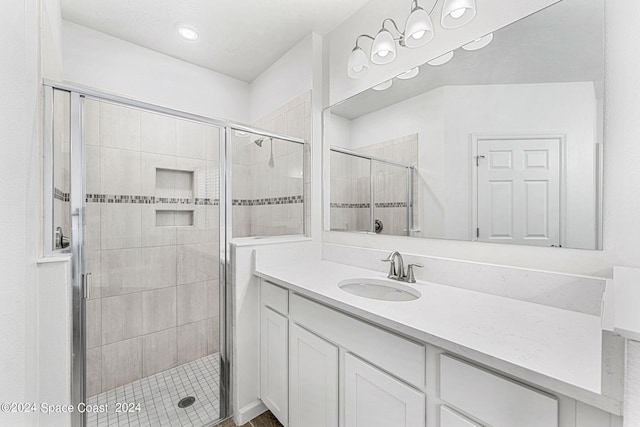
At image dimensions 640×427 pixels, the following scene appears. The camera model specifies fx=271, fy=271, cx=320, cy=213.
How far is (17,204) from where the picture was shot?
84 cm

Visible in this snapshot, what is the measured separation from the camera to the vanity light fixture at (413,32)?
1.19 metres

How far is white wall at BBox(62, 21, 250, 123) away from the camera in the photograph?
6.17 feet

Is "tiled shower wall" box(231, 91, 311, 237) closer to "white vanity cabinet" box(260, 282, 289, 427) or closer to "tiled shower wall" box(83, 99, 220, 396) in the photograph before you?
"tiled shower wall" box(83, 99, 220, 396)

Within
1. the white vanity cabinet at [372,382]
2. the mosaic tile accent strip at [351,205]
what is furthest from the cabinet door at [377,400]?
the mosaic tile accent strip at [351,205]

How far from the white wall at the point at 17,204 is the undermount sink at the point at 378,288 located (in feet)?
3.84

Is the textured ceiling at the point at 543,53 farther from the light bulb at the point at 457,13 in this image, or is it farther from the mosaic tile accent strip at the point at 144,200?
the mosaic tile accent strip at the point at 144,200

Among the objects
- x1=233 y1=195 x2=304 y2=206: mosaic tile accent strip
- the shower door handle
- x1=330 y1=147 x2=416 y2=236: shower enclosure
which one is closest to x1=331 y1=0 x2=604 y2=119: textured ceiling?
x1=330 y1=147 x2=416 y2=236: shower enclosure

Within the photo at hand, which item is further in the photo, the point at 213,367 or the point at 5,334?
the point at 213,367

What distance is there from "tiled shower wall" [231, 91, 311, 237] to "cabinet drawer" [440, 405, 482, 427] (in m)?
1.43

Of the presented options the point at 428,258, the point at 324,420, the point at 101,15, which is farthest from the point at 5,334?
the point at 101,15

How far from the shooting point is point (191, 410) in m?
1.61

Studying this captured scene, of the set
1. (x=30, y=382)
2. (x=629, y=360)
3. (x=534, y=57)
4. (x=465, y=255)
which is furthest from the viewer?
(x=465, y=255)

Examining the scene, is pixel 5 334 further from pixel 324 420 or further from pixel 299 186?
pixel 299 186

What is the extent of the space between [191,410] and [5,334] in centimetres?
120
